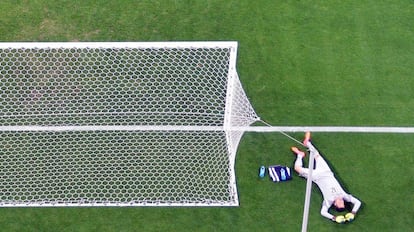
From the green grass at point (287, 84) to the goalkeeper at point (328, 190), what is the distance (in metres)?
0.14

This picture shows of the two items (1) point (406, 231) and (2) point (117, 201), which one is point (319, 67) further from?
(2) point (117, 201)

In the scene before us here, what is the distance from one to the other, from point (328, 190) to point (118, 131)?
2.92 meters

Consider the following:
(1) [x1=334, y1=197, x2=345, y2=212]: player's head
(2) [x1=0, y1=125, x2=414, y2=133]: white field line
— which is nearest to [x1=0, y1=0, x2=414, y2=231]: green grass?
(2) [x1=0, y1=125, x2=414, y2=133]: white field line

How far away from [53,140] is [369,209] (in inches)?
172

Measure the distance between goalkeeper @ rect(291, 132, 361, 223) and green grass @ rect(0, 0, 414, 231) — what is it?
0.14m

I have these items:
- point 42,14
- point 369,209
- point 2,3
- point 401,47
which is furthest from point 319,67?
point 2,3

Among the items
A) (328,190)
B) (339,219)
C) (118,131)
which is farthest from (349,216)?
(118,131)

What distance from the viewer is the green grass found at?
8328mm

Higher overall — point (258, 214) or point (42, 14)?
point (42, 14)

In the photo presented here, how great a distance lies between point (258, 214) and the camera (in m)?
8.35

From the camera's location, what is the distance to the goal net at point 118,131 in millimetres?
8297

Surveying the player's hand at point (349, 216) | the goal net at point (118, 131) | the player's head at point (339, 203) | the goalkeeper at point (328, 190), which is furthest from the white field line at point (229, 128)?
the player's hand at point (349, 216)

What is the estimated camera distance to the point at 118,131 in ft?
28.0

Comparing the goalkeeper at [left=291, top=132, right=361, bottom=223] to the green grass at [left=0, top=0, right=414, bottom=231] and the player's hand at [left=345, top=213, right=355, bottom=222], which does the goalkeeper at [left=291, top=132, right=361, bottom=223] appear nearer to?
the player's hand at [left=345, top=213, right=355, bottom=222]
